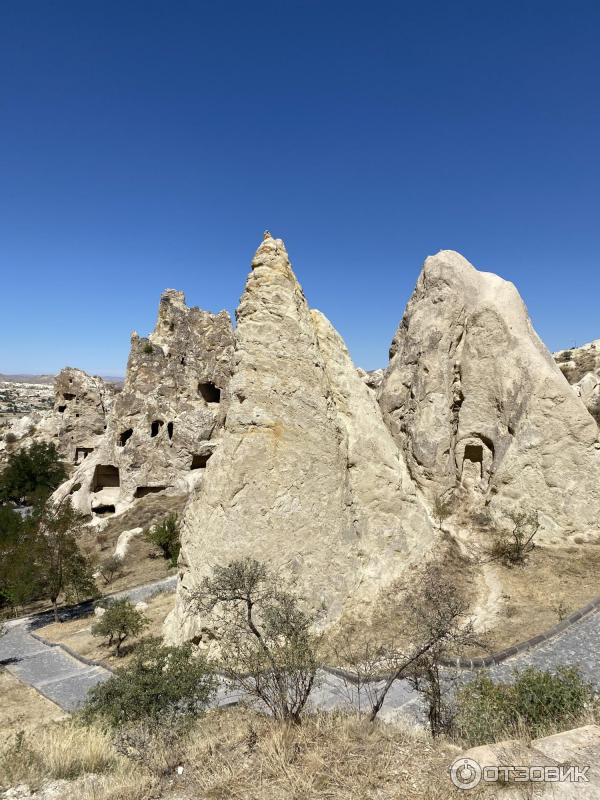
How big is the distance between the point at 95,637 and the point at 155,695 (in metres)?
11.4

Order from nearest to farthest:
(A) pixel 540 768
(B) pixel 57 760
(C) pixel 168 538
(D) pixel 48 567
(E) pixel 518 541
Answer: (A) pixel 540 768
(B) pixel 57 760
(E) pixel 518 541
(D) pixel 48 567
(C) pixel 168 538

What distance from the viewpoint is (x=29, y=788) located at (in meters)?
5.55

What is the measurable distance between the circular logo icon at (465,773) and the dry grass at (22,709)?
959cm

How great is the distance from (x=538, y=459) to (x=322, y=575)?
999 cm

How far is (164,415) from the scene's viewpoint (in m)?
36.2

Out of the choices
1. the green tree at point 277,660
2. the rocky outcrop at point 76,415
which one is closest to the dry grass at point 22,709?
the green tree at point 277,660

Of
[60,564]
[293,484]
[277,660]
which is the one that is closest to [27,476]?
[60,564]

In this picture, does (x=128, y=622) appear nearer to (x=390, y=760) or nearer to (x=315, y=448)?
(x=315, y=448)

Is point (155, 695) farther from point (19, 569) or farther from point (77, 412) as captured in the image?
point (77, 412)

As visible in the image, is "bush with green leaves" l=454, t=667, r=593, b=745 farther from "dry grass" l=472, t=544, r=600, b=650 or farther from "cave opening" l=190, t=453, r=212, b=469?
"cave opening" l=190, t=453, r=212, b=469

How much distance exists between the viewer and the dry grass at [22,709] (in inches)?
431

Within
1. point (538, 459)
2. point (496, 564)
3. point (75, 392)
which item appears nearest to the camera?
point (496, 564)

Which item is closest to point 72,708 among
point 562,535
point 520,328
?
point 562,535

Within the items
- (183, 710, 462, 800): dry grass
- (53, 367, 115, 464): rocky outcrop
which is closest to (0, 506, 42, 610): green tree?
(183, 710, 462, 800): dry grass
